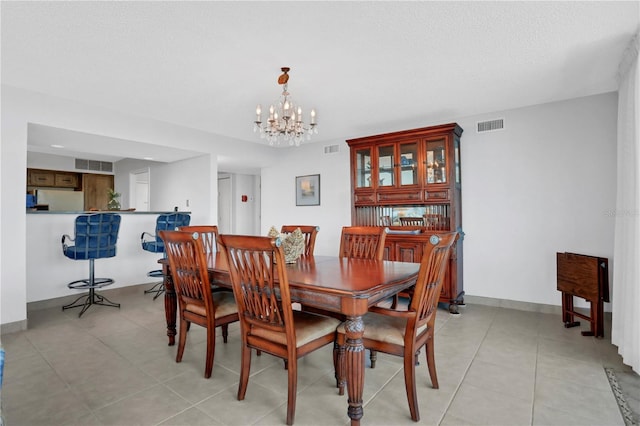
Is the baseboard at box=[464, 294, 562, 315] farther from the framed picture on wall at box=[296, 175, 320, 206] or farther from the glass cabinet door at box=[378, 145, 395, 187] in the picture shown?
the framed picture on wall at box=[296, 175, 320, 206]

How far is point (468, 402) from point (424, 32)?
243cm

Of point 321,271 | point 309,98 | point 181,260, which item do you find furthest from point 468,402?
point 309,98

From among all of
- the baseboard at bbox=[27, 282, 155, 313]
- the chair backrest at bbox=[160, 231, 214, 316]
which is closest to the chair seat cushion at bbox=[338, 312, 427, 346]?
the chair backrest at bbox=[160, 231, 214, 316]

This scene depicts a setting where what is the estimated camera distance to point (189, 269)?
2393 millimetres

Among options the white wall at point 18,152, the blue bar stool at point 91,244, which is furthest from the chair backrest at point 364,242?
the white wall at point 18,152

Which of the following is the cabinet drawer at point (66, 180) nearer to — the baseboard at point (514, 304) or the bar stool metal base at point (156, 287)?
the bar stool metal base at point (156, 287)

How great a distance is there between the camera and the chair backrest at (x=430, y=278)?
1.76 m

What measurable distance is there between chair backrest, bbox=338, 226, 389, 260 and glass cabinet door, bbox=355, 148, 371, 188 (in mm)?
1627

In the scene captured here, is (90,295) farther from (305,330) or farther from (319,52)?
(319,52)

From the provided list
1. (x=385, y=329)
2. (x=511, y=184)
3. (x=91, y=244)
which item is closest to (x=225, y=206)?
(x=91, y=244)

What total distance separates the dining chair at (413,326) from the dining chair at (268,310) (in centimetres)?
22

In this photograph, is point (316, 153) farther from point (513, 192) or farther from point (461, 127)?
point (513, 192)

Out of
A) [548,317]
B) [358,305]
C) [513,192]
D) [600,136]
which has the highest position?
[600,136]

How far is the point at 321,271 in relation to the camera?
2240 millimetres
